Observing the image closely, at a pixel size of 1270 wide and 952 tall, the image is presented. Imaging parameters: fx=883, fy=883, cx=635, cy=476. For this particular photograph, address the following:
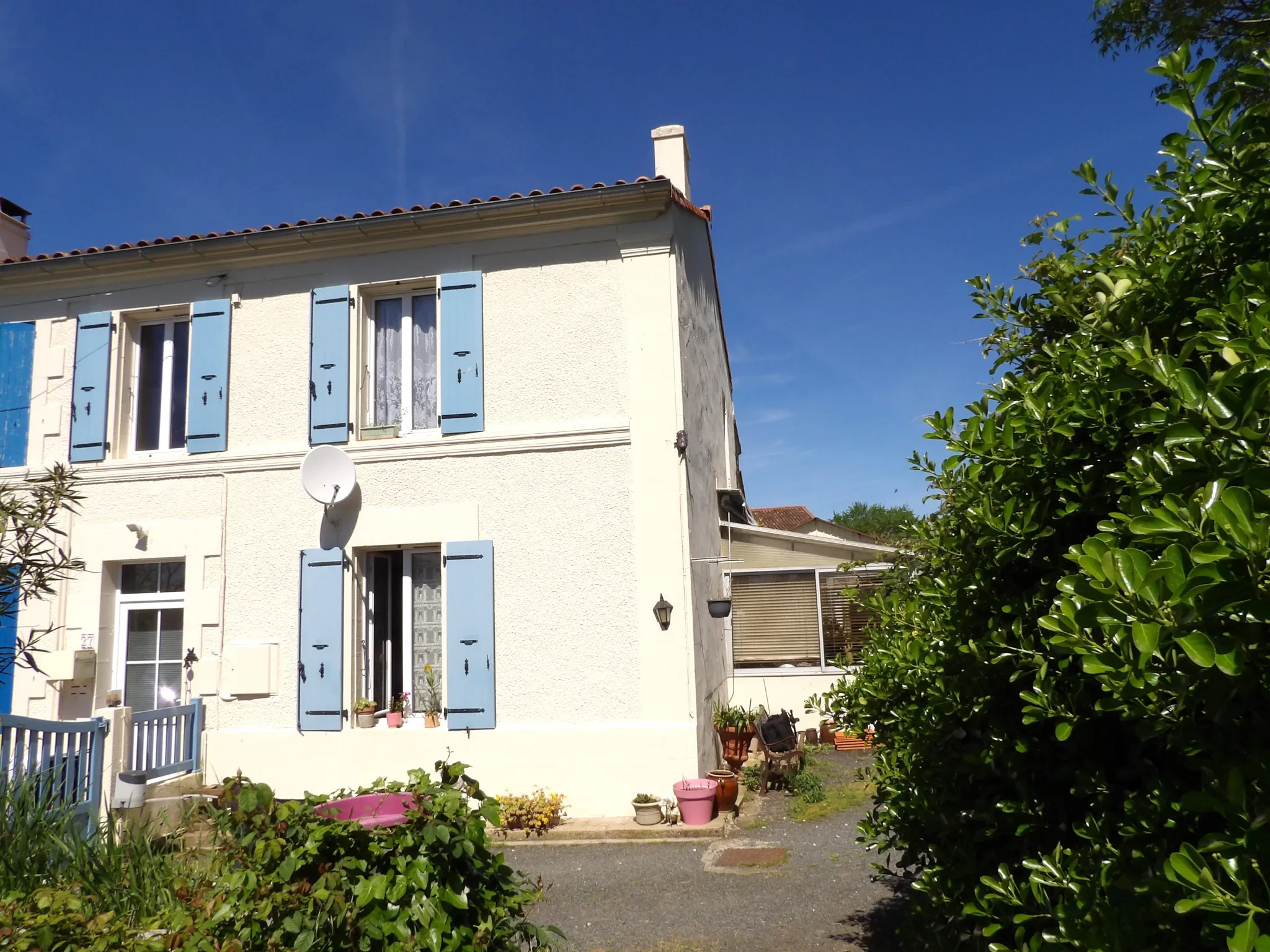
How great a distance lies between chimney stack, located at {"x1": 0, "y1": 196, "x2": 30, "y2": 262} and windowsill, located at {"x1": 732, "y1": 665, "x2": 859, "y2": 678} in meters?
10.2

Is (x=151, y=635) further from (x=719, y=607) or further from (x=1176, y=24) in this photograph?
(x=1176, y=24)

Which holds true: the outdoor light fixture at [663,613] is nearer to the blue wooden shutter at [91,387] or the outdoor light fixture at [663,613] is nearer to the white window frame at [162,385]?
the white window frame at [162,385]

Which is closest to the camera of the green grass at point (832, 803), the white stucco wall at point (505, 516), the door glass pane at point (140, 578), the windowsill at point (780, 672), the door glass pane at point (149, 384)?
the green grass at point (832, 803)

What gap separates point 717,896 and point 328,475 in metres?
5.17

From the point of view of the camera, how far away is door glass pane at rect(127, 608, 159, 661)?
9.00 meters

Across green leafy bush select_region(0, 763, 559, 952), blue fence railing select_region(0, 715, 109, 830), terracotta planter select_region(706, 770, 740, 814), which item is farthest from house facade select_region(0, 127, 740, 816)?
green leafy bush select_region(0, 763, 559, 952)

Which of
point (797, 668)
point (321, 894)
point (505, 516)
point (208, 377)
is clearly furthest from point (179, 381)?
point (321, 894)

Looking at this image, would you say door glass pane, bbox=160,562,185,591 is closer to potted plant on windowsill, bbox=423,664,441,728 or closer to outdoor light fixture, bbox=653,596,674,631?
potted plant on windowsill, bbox=423,664,441,728

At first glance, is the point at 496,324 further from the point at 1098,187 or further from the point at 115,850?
the point at 1098,187

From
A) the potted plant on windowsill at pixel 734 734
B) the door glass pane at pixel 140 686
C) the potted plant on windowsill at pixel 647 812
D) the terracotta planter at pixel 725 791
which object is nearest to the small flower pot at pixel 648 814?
the potted plant on windowsill at pixel 647 812

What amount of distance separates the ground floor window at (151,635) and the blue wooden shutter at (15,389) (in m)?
1.82

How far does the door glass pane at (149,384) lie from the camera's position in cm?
947

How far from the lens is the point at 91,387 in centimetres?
923

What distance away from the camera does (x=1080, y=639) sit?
1.51 m
